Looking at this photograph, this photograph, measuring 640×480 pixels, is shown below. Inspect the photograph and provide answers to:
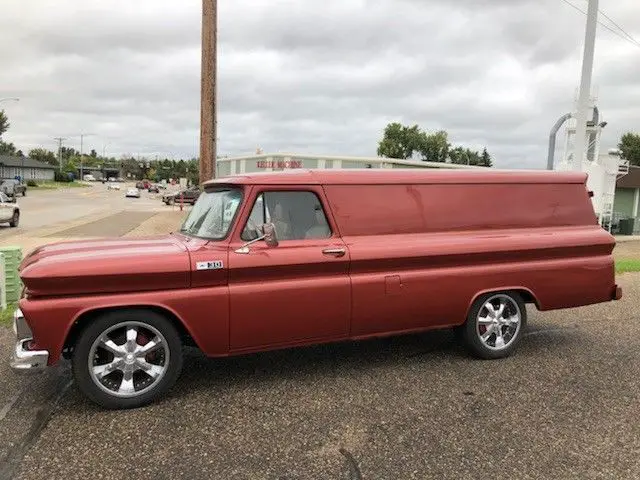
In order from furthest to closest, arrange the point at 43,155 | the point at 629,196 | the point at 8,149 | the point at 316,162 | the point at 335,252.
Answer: the point at 43,155, the point at 8,149, the point at 629,196, the point at 316,162, the point at 335,252

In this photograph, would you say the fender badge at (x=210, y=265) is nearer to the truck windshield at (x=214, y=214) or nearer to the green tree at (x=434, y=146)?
the truck windshield at (x=214, y=214)

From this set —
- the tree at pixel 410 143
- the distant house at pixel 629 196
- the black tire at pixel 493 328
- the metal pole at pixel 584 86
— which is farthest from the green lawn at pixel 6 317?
the tree at pixel 410 143

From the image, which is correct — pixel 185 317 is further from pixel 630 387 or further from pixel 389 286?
pixel 630 387

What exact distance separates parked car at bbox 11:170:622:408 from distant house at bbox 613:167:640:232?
114ft

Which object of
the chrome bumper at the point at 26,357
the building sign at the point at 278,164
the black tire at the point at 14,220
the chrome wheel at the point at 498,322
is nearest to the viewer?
the chrome bumper at the point at 26,357

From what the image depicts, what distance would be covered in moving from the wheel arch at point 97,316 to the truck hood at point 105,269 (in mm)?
131

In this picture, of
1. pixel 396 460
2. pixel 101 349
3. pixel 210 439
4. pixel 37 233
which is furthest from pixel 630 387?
pixel 37 233

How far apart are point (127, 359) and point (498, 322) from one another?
345cm

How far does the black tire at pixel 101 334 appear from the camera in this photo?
13.5ft

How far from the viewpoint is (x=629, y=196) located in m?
37.8

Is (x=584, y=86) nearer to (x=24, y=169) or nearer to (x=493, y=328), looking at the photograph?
(x=493, y=328)

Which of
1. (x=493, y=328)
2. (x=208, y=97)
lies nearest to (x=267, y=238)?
(x=493, y=328)

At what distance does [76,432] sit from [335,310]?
2129mm

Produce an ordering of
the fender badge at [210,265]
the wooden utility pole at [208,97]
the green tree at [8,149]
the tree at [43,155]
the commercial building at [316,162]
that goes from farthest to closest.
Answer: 1. the tree at [43,155]
2. the green tree at [8,149]
3. the commercial building at [316,162]
4. the wooden utility pole at [208,97]
5. the fender badge at [210,265]
